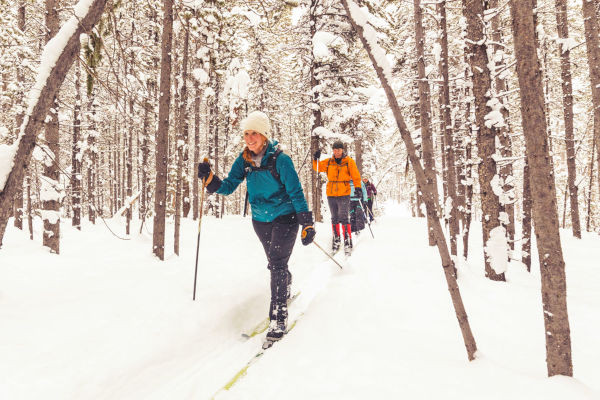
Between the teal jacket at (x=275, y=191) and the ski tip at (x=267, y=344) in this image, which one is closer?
the ski tip at (x=267, y=344)

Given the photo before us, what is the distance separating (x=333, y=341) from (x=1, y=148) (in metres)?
4.06

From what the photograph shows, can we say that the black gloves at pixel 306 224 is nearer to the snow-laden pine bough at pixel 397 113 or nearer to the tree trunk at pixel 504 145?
the snow-laden pine bough at pixel 397 113

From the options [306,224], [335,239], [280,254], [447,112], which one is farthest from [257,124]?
[447,112]

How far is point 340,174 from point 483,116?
135 inches

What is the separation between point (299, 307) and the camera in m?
5.05

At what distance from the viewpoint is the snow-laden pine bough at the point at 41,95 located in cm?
334

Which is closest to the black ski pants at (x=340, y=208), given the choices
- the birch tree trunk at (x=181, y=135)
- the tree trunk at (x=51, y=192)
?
the birch tree trunk at (x=181, y=135)

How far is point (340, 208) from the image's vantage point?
27.3 feet

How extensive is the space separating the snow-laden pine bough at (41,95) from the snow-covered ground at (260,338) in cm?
141

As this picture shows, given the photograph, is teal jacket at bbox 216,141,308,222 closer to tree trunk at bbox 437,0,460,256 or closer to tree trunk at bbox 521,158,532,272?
tree trunk at bbox 437,0,460,256

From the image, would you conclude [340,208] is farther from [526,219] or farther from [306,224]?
[526,219]

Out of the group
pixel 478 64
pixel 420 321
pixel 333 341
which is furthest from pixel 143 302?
pixel 478 64

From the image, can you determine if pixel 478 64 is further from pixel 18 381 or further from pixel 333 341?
pixel 18 381

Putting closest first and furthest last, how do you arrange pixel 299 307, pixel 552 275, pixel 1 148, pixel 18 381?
pixel 552 275 < pixel 18 381 < pixel 1 148 < pixel 299 307
